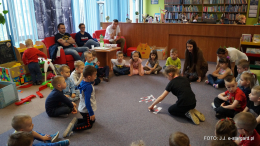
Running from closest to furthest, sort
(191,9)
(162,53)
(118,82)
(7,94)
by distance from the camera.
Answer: (7,94), (118,82), (162,53), (191,9)

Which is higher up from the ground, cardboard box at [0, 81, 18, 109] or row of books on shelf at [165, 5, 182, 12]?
row of books on shelf at [165, 5, 182, 12]

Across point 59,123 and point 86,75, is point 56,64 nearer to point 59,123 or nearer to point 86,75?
point 59,123

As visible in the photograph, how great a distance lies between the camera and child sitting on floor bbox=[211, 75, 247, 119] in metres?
2.40

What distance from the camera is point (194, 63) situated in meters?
4.04

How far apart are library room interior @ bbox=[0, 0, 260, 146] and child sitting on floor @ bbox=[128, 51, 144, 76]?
2 centimetres

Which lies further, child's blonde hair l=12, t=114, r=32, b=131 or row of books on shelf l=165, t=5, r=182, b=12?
row of books on shelf l=165, t=5, r=182, b=12

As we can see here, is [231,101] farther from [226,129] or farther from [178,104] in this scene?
[226,129]

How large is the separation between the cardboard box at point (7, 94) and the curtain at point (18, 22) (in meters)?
1.33

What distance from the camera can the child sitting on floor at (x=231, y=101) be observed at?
94.5 inches

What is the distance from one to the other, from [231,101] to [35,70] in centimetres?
336

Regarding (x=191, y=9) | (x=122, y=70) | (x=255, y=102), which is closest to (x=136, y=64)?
(x=122, y=70)

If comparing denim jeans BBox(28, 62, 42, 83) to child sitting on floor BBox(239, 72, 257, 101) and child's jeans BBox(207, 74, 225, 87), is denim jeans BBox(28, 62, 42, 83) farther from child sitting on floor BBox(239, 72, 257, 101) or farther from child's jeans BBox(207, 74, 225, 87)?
child sitting on floor BBox(239, 72, 257, 101)

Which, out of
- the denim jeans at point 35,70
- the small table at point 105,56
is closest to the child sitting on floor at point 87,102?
the denim jeans at point 35,70

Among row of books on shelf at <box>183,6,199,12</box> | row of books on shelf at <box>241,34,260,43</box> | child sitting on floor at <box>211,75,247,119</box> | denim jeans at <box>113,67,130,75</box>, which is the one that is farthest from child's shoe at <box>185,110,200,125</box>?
row of books on shelf at <box>183,6,199,12</box>
